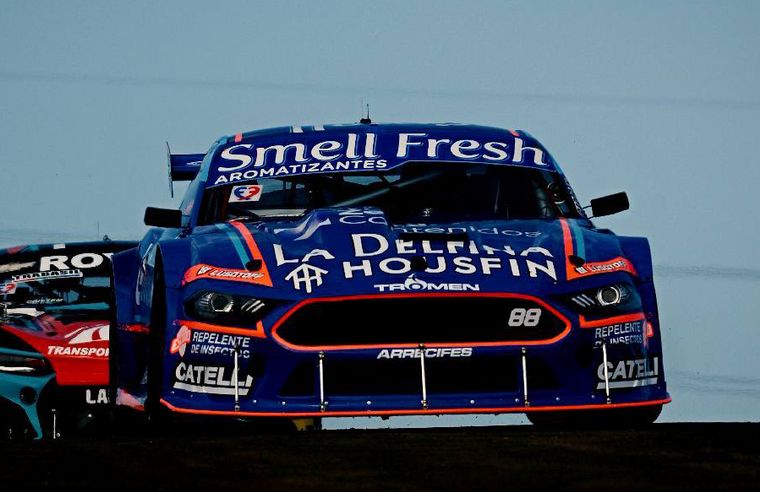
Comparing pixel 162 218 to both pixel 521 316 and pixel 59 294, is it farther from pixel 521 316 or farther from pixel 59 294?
pixel 59 294

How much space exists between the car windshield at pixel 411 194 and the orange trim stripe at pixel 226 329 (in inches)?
51.7

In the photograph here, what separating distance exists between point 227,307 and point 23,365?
2956 millimetres

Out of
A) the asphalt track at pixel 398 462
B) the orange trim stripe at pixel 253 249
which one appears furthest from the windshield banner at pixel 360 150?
the asphalt track at pixel 398 462

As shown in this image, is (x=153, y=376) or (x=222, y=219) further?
(x=222, y=219)

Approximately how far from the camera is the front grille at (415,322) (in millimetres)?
6766

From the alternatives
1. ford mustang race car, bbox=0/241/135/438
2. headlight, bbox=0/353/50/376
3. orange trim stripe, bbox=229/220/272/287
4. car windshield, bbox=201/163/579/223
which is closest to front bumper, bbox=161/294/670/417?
orange trim stripe, bbox=229/220/272/287

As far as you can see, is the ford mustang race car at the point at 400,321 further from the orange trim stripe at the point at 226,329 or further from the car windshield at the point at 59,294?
the car windshield at the point at 59,294

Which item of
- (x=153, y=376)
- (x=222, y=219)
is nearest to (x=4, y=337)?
(x=222, y=219)

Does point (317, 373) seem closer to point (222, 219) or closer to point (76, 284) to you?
point (222, 219)

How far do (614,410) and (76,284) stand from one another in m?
4.58

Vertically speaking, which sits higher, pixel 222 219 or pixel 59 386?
pixel 222 219

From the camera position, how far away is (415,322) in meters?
6.81

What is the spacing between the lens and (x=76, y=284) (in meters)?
10.9

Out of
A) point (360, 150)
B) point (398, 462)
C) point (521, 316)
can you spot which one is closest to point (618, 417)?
point (521, 316)
